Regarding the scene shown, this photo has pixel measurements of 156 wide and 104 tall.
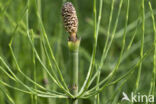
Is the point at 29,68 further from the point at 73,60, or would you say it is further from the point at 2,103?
the point at 73,60

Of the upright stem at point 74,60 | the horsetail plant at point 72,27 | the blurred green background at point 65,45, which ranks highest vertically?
the horsetail plant at point 72,27

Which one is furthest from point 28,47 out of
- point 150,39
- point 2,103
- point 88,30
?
point 150,39

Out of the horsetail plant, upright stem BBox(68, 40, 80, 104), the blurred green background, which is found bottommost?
the blurred green background

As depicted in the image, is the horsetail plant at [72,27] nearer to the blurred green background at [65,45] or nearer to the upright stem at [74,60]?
the upright stem at [74,60]

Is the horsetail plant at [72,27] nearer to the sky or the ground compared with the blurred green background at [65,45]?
nearer to the sky

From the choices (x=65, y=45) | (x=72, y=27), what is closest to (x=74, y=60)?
(x=72, y=27)

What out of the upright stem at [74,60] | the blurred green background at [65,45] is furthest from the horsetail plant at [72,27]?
the blurred green background at [65,45]

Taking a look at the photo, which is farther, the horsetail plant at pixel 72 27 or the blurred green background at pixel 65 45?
the blurred green background at pixel 65 45

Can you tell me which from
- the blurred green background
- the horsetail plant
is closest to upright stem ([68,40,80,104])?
the horsetail plant

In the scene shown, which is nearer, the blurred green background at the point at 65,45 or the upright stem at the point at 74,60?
the upright stem at the point at 74,60

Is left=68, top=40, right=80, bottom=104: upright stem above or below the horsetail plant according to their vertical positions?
below

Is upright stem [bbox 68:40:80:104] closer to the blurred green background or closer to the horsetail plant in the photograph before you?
the horsetail plant
